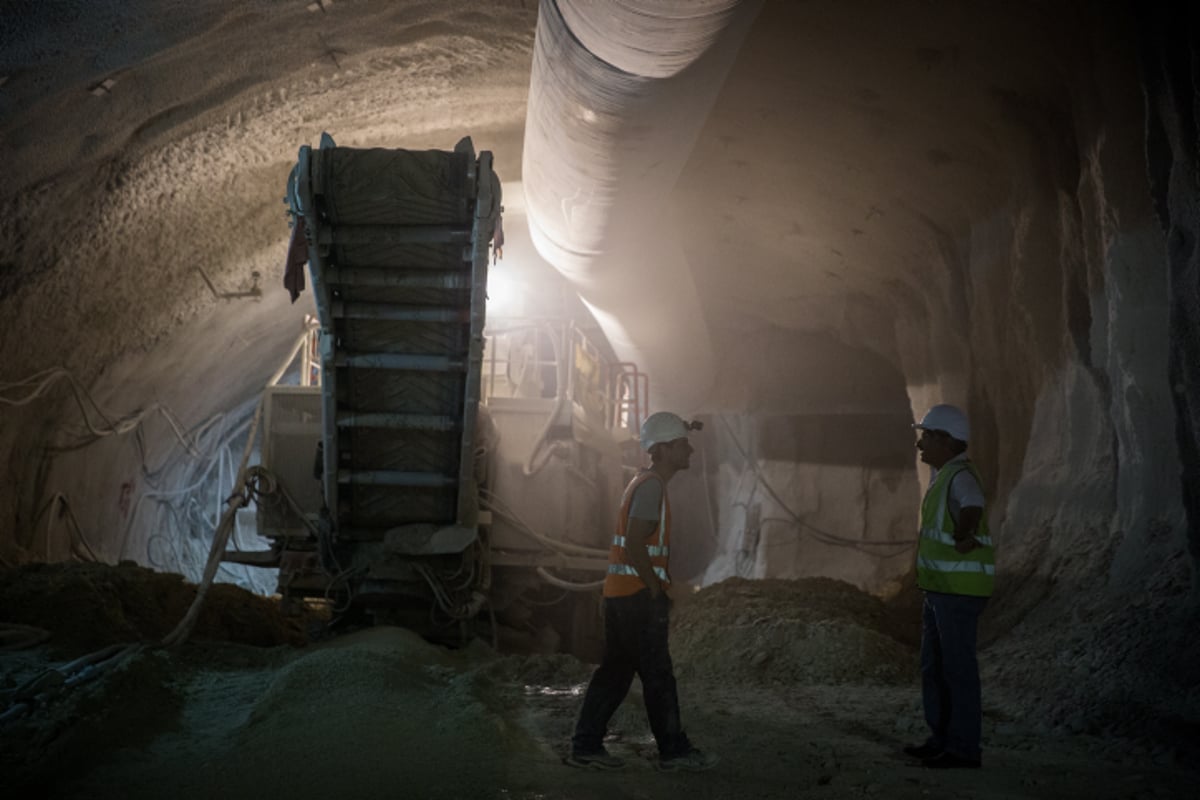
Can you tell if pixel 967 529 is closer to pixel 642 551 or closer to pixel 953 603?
pixel 953 603

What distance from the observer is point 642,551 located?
364 centimetres

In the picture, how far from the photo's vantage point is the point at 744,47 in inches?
245

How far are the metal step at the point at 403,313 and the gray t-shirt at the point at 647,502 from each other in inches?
91.4

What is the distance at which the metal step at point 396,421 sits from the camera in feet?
19.4

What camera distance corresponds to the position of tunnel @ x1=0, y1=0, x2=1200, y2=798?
384 centimetres

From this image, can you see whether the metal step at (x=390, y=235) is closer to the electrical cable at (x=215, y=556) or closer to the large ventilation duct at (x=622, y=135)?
the large ventilation duct at (x=622, y=135)

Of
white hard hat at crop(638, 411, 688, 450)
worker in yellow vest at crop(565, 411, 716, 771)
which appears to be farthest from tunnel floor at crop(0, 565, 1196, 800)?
white hard hat at crop(638, 411, 688, 450)

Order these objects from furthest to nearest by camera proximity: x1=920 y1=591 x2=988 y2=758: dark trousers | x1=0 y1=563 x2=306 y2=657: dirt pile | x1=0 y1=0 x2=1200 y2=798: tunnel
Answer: x1=0 y1=563 x2=306 y2=657: dirt pile
x1=0 y1=0 x2=1200 y2=798: tunnel
x1=920 y1=591 x2=988 y2=758: dark trousers

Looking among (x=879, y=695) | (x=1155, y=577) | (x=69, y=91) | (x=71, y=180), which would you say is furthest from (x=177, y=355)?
(x=1155, y=577)

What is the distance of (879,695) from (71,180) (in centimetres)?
619

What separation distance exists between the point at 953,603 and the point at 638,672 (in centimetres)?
120

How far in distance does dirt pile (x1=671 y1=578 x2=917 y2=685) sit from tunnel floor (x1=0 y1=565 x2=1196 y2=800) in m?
0.02

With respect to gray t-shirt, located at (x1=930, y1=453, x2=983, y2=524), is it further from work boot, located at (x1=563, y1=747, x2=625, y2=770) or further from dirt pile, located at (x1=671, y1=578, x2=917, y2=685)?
dirt pile, located at (x1=671, y1=578, x2=917, y2=685)

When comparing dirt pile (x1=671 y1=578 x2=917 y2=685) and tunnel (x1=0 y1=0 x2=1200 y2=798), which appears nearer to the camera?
tunnel (x1=0 y1=0 x2=1200 y2=798)
